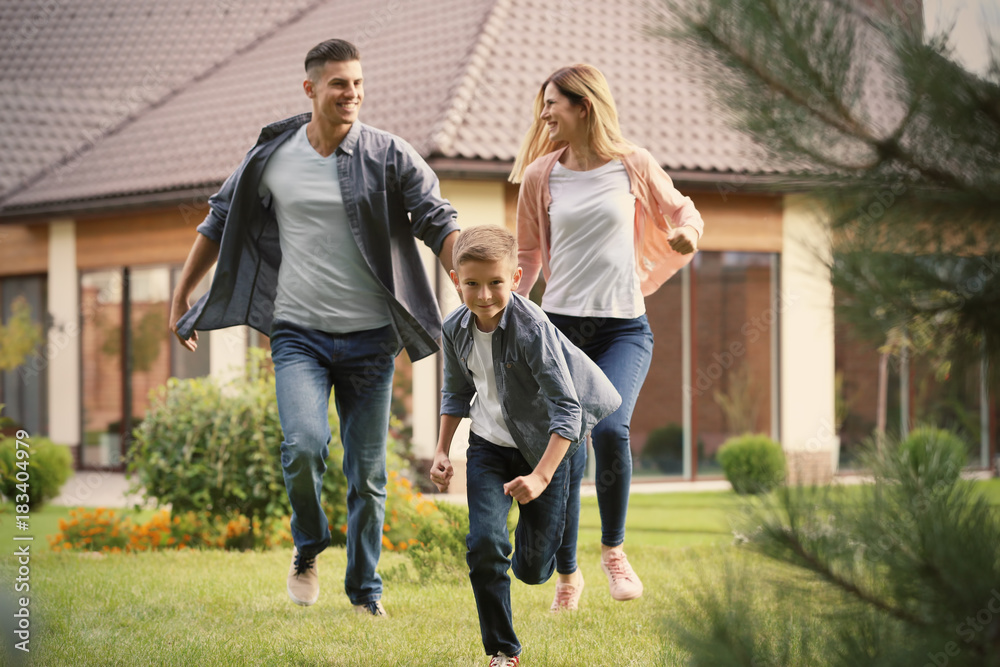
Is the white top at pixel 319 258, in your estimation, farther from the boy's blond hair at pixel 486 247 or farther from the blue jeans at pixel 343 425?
the boy's blond hair at pixel 486 247

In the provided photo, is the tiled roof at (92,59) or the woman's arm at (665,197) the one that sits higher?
the tiled roof at (92,59)

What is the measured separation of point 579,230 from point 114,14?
17375 mm

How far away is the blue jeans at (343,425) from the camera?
4.38 meters

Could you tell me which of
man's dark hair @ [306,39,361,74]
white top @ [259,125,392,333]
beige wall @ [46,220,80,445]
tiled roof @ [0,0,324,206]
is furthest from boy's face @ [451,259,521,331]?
tiled roof @ [0,0,324,206]

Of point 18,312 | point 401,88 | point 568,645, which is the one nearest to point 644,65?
point 401,88

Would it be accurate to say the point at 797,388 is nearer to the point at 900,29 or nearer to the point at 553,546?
the point at 553,546

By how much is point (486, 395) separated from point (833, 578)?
192 cm

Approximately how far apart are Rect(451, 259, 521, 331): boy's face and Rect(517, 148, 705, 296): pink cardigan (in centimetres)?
100

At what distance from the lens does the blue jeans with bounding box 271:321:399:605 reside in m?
4.38

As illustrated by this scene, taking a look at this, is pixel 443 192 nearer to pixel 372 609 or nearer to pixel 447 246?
pixel 447 246

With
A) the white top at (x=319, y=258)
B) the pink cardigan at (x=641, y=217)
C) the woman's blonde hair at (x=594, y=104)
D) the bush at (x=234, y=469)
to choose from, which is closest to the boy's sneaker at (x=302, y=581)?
the white top at (x=319, y=258)

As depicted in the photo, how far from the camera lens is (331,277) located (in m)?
4.56

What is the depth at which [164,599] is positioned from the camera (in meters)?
5.38

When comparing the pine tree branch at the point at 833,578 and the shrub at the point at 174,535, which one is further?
the shrub at the point at 174,535
